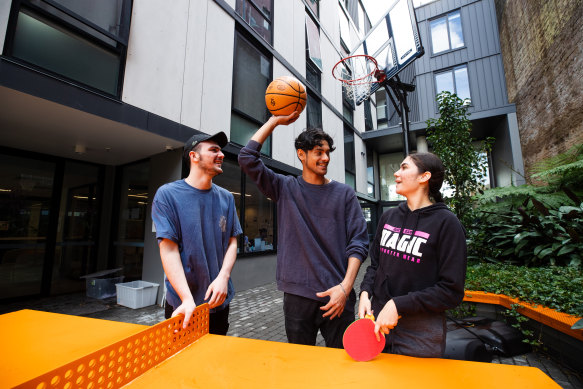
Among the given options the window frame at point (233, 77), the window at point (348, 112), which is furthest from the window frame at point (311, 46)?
the window at point (348, 112)

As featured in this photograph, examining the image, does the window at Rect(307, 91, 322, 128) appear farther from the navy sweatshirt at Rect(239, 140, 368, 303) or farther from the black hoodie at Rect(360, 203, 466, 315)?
the black hoodie at Rect(360, 203, 466, 315)

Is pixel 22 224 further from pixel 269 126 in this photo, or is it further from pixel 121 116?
pixel 269 126

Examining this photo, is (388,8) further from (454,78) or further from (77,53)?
(454,78)

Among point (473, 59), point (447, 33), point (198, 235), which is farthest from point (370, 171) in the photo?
point (198, 235)

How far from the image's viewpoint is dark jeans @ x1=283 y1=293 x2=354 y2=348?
73.5 inches

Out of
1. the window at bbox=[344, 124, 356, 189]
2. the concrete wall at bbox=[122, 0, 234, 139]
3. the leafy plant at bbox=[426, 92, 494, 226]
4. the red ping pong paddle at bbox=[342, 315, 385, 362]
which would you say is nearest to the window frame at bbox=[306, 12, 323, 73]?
the window at bbox=[344, 124, 356, 189]

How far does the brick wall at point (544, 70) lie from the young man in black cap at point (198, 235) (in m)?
9.37

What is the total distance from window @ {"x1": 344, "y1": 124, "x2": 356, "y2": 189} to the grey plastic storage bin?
9.53 m

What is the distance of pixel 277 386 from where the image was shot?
3.08 ft

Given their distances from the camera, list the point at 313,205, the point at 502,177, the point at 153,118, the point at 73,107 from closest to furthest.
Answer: the point at 313,205 < the point at 73,107 < the point at 153,118 < the point at 502,177

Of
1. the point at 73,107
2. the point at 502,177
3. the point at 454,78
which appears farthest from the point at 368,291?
the point at 454,78

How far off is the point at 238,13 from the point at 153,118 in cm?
426

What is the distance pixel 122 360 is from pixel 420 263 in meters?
1.46

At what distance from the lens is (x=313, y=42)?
1036 centimetres
